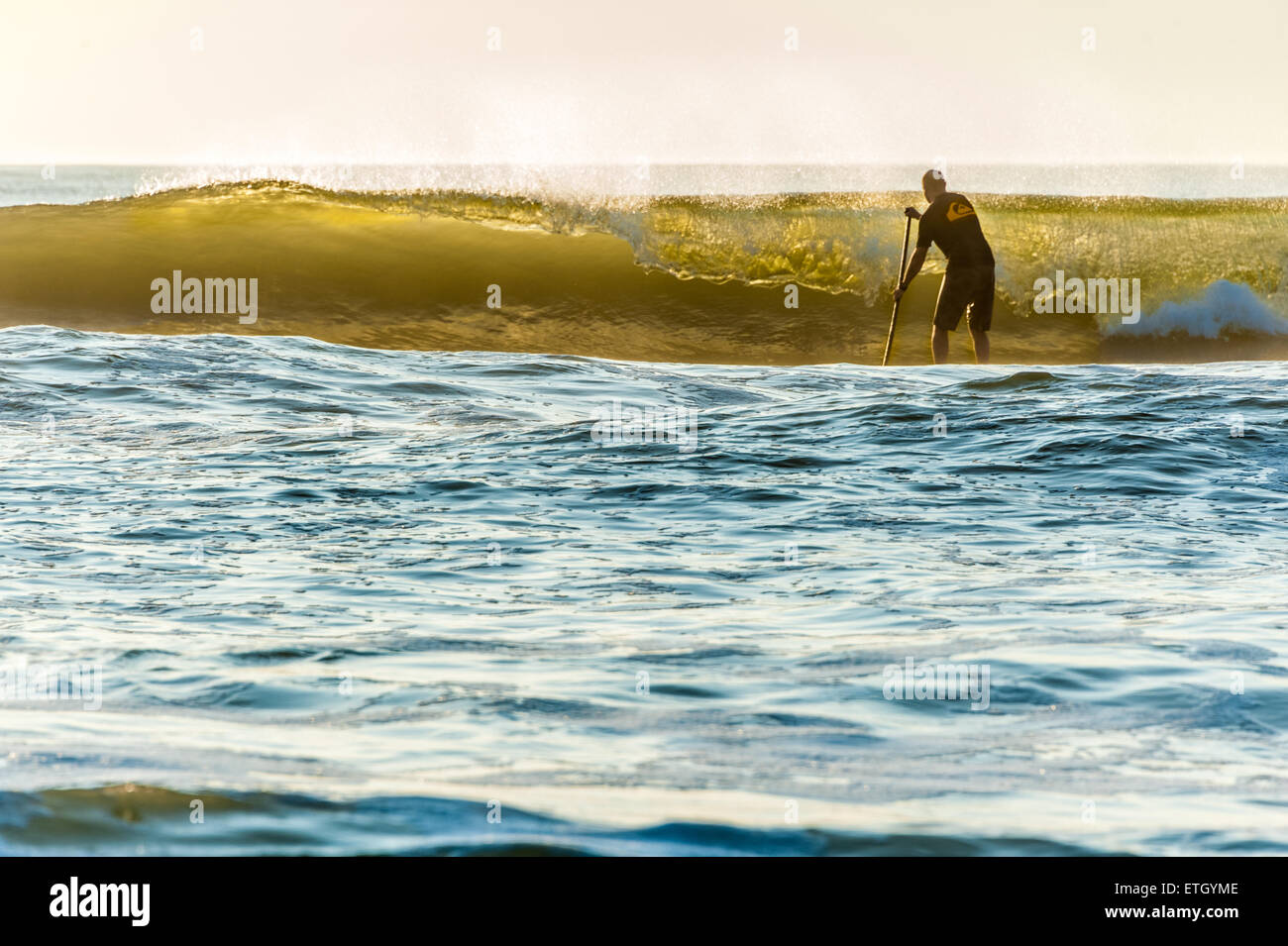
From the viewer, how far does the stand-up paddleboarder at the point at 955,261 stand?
12.8 meters

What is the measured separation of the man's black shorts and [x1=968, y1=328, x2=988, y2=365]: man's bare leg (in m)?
0.07

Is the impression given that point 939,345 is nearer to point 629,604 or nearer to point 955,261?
point 955,261

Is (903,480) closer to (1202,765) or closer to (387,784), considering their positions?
(1202,765)

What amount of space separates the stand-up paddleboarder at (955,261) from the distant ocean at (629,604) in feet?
2.83

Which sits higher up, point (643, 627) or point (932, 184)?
point (932, 184)

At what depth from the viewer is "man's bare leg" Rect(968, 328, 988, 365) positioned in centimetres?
1341

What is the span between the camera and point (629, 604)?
500cm

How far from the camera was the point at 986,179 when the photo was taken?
82.3 metres

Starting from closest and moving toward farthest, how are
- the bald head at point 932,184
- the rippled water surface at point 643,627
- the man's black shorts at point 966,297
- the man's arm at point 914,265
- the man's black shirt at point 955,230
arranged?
the rippled water surface at point 643,627 < the man's arm at point 914,265 < the bald head at point 932,184 < the man's black shirt at point 955,230 < the man's black shorts at point 966,297

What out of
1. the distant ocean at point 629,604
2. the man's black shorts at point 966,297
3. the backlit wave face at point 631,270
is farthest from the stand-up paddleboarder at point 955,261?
the backlit wave face at point 631,270

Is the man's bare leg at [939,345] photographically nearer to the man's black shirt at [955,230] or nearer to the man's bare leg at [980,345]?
the man's bare leg at [980,345]

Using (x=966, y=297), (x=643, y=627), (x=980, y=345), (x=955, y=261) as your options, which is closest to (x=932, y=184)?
(x=955, y=261)

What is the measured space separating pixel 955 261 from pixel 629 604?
8.92 meters
